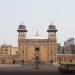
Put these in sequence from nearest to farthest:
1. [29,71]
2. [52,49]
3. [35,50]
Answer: [29,71], [52,49], [35,50]

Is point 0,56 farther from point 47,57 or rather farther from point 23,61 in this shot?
point 47,57

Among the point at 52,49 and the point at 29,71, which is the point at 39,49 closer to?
the point at 52,49

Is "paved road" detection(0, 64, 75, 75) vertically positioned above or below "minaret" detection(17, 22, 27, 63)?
below

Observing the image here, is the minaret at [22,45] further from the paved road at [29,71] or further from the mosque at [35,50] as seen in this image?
the paved road at [29,71]

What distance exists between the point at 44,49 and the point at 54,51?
194 cm

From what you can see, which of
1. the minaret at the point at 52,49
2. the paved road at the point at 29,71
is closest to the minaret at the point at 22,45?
the minaret at the point at 52,49

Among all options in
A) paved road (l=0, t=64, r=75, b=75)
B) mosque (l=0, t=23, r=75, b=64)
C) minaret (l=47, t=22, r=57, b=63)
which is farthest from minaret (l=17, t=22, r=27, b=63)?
paved road (l=0, t=64, r=75, b=75)

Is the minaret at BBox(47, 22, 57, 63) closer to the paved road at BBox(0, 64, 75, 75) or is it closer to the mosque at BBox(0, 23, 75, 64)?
the mosque at BBox(0, 23, 75, 64)

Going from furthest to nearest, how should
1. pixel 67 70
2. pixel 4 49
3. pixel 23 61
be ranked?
1. pixel 4 49
2. pixel 23 61
3. pixel 67 70

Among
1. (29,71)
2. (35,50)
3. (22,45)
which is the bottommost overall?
(29,71)

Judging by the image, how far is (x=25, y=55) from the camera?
194 feet

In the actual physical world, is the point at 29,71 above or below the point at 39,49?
below

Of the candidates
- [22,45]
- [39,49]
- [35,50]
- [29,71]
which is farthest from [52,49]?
[29,71]

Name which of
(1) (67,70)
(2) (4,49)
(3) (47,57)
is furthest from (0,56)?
(1) (67,70)
